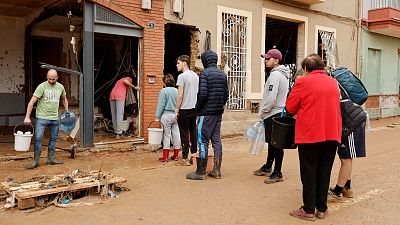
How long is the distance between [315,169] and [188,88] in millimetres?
3216

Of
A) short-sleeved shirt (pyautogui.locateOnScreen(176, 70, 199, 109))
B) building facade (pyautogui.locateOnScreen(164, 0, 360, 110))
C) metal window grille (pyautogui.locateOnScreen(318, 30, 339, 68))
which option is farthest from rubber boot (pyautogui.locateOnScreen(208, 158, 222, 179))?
metal window grille (pyautogui.locateOnScreen(318, 30, 339, 68))

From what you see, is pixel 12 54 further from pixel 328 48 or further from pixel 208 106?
pixel 328 48

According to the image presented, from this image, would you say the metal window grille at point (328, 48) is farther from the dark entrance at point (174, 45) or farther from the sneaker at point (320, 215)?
the sneaker at point (320, 215)

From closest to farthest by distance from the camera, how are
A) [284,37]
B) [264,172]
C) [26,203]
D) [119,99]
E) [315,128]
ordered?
[315,128]
[26,203]
[264,172]
[119,99]
[284,37]

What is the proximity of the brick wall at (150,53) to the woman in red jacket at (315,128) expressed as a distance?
5.26m

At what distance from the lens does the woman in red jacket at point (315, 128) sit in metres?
4.42

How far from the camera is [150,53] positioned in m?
9.40

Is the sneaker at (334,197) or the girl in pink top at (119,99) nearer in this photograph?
the sneaker at (334,197)

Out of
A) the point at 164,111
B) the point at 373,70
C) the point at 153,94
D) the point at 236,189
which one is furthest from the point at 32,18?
the point at 373,70

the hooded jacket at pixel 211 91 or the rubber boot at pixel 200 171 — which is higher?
the hooded jacket at pixel 211 91

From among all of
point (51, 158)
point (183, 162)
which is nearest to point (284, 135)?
point (183, 162)

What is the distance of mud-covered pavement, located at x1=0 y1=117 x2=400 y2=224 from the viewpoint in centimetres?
460

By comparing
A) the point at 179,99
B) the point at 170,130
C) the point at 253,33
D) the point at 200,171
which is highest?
the point at 253,33

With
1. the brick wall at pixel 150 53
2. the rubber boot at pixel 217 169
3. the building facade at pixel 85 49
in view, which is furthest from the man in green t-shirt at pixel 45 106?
the rubber boot at pixel 217 169
